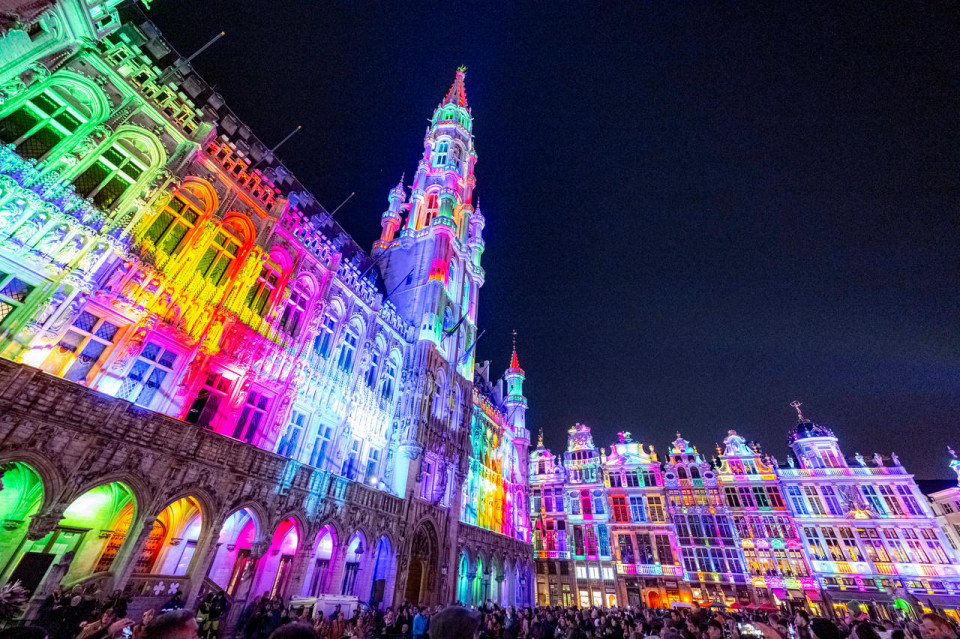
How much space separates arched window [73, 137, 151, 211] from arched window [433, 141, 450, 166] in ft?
111

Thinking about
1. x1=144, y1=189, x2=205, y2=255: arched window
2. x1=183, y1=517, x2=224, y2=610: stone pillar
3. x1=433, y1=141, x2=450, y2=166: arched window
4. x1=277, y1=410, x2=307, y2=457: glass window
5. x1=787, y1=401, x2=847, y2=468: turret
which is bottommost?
x1=183, y1=517, x2=224, y2=610: stone pillar

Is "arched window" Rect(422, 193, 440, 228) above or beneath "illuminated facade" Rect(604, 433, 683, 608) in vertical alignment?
above

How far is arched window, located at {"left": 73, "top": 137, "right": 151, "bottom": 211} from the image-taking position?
47.8 ft

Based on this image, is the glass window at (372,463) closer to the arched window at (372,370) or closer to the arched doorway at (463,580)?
the arched window at (372,370)

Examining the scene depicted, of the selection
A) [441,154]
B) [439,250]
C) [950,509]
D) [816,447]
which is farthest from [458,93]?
[950,509]

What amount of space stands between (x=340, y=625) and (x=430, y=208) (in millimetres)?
35022

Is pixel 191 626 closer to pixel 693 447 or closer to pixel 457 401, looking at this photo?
pixel 457 401

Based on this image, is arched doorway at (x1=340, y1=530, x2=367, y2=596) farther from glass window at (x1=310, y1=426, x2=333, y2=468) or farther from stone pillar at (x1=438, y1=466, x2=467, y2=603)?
stone pillar at (x1=438, y1=466, x2=467, y2=603)

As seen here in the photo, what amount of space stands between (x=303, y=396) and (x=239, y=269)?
6644 mm

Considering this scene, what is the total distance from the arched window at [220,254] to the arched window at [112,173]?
3390mm

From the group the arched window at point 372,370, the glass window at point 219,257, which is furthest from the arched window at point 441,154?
the glass window at point 219,257

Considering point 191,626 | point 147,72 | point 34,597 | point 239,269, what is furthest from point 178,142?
point 191,626

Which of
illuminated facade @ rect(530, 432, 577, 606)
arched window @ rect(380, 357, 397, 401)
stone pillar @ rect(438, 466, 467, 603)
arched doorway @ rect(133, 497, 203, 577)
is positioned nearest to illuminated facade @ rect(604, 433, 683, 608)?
illuminated facade @ rect(530, 432, 577, 606)

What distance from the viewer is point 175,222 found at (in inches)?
658
